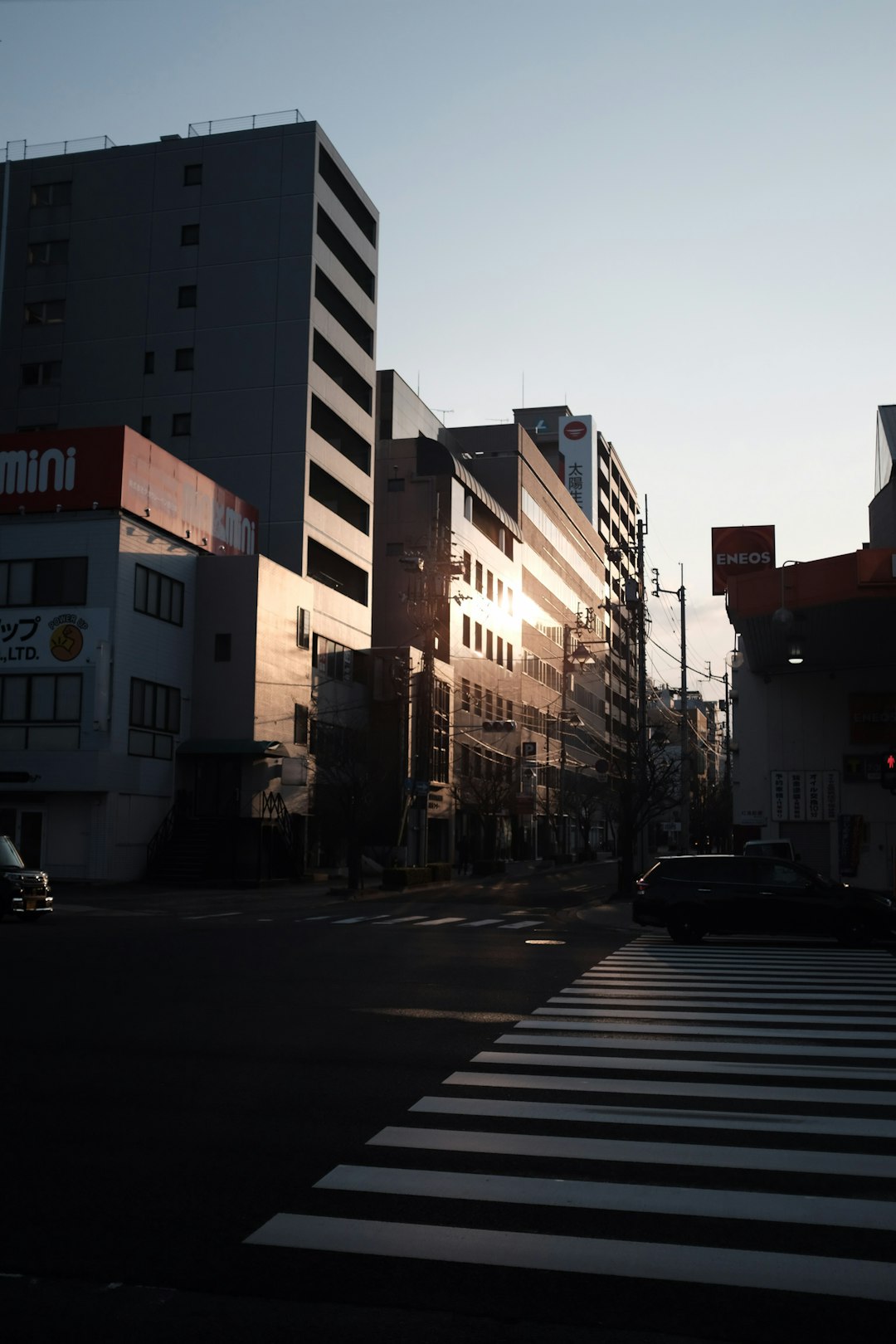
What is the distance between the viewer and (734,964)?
1867 centimetres

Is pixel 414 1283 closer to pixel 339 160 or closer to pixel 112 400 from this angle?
pixel 112 400

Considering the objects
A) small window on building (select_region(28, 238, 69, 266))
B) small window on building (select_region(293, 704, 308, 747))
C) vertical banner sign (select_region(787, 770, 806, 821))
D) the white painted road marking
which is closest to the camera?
the white painted road marking

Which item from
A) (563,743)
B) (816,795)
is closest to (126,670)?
(816,795)

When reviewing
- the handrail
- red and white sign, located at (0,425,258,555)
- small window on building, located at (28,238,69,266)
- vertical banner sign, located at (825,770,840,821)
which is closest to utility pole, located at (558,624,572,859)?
the handrail

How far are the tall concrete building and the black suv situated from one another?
118ft

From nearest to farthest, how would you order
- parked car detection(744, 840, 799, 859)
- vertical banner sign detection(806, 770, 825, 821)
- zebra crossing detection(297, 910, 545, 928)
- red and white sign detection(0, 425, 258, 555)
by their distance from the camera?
zebra crossing detection(297, 910, 545, 928)
parked car detection(744, 840, 799, 859)
vertical banner sign detection(806, 770, 825, 821)
red and white sign detection(0, 425, 258, 555)

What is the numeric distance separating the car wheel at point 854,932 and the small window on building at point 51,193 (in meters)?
56.4

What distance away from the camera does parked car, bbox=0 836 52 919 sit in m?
25.6

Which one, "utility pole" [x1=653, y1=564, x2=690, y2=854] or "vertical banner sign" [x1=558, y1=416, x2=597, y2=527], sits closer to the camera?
"utility pole" [x1=653, y1=564, x2=690, y2=854]

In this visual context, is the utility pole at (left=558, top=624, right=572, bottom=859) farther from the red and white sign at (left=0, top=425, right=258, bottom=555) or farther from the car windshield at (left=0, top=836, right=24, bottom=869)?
the car windshield at (left=0, top=836, right=24, bottom=869)

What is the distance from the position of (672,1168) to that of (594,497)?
12573 cm

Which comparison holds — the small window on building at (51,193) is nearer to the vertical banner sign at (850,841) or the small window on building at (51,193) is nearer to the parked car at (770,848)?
the parked car at (770,848)

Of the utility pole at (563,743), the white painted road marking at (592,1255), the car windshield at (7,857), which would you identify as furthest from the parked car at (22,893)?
the utility pole at (563,743)

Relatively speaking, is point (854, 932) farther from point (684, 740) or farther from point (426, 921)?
point (684, 740)
